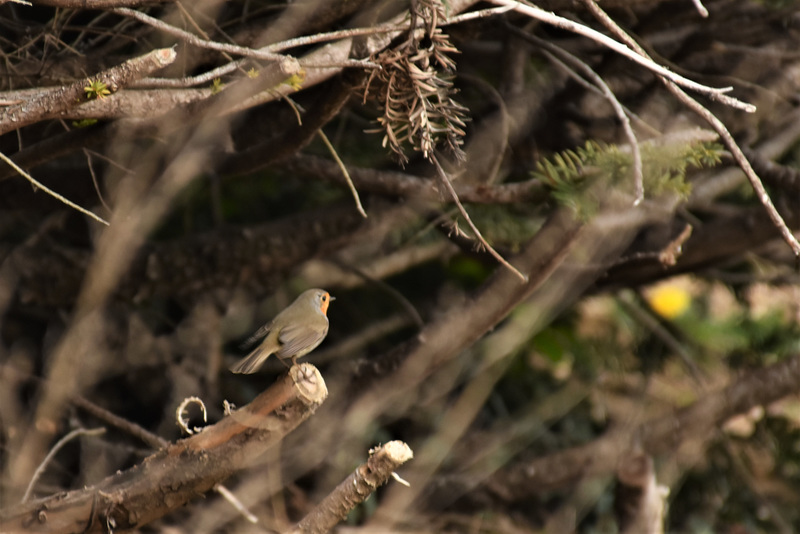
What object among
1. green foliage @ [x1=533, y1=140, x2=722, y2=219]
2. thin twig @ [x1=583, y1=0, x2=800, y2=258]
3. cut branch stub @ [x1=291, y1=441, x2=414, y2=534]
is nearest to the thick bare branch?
cut branch stub @ [x1=291, y1=441, x2=414, y2=534]

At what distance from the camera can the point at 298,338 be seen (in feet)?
8.63

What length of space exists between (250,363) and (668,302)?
368cm

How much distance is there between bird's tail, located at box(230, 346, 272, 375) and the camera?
248cm

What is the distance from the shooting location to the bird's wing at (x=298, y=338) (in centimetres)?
260

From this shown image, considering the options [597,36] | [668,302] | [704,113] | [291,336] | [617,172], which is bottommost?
[668,302]

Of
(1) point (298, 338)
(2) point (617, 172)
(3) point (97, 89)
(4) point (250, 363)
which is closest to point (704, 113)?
(2) point (617, 172)

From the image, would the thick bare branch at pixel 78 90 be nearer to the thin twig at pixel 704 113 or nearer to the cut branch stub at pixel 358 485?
the cut branch stub at pixel 358 485

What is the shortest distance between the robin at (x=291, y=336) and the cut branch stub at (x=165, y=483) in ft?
0.71

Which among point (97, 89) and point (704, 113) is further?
point (704, 113)

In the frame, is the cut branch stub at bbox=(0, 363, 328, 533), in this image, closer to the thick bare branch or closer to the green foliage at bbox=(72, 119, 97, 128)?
the thick bare branch

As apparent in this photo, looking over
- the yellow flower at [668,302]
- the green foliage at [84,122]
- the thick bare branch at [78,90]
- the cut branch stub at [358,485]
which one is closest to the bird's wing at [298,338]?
the cut branch stub at [358,485]

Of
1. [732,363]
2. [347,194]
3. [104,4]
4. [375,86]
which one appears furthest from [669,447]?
[104,4]

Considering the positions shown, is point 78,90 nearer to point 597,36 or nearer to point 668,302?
point 597,36

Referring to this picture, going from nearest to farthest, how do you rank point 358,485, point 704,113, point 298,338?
point 358,485 → point 704,113 → point 298,338
